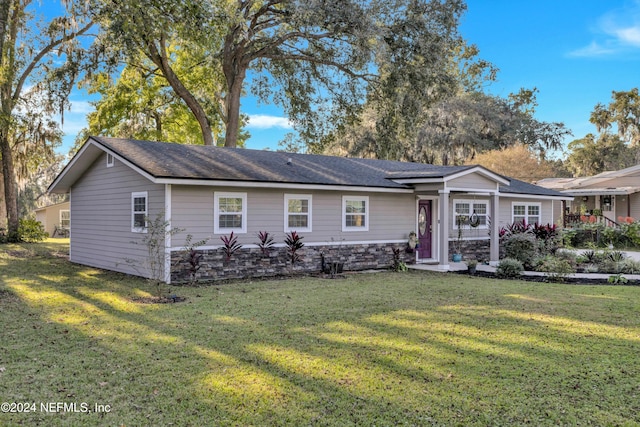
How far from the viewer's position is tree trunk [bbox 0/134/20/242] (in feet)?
70.3

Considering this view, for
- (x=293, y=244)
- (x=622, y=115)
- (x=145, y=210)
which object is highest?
(x=622, y=115)

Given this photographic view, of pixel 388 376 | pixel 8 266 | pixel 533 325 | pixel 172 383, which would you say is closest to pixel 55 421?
pixel 172 383

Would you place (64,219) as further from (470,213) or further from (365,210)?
(470,213)

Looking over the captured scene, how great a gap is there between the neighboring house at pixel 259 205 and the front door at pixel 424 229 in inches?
1.4

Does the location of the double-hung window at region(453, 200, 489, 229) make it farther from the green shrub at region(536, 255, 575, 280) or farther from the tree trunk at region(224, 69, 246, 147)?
the tree trunk at region(224, 69, 246, 147)

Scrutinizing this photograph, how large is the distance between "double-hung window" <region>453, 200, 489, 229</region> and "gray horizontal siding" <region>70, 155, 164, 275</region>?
33.1 ft

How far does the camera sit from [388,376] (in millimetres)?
4605

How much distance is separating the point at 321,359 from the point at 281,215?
25.2 ft

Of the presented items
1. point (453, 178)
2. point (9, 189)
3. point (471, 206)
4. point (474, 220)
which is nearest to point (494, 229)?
point (474, 220)

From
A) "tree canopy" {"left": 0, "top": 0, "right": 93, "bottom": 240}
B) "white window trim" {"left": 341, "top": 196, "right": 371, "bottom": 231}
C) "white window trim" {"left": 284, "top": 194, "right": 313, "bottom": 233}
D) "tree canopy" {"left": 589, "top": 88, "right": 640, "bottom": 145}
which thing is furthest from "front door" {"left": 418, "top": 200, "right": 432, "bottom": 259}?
"tree canopy" {"left": 589, "top": 88, "right": 640, "bottom": 145}

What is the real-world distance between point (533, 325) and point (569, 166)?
4767 cm

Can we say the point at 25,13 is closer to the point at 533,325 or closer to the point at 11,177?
the point at 11,177

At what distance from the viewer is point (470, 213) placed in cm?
1669

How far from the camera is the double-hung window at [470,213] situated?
1627 cm
